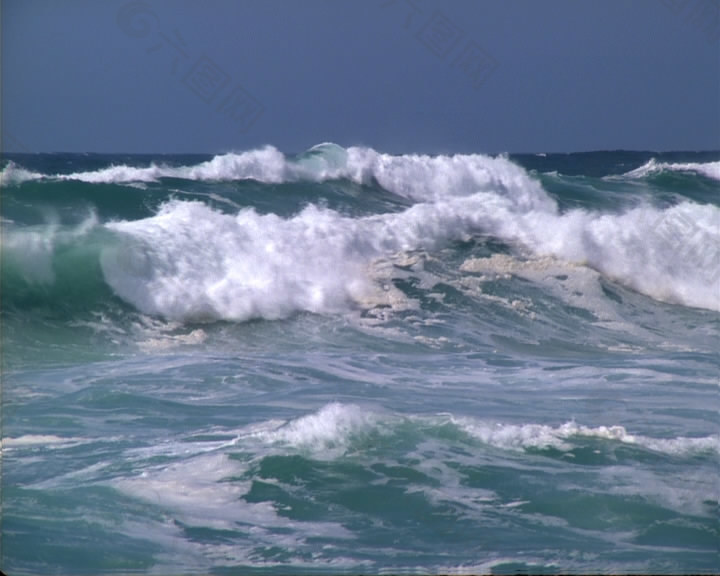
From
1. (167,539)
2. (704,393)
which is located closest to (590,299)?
(704,393)

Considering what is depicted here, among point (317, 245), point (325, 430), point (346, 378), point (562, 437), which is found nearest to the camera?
point (325, 430)

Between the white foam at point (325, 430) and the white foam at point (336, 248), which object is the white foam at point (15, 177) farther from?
the white foam at point (325, 430)

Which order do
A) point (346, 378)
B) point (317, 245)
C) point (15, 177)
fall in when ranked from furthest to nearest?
point (15, 177)
point (317, 245)
point (346, 378)

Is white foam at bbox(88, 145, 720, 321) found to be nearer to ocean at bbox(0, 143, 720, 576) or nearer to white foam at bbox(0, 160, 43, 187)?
ocean at bbox(0, 143, 720, 576)

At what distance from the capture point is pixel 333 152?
15.2m

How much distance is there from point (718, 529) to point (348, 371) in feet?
11.0

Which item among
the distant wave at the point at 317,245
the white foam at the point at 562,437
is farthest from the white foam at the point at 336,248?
the white foam at the point at 562,437

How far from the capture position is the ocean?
3971 millimetres

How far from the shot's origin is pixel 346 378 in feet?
21.9

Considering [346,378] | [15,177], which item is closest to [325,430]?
[346,378]

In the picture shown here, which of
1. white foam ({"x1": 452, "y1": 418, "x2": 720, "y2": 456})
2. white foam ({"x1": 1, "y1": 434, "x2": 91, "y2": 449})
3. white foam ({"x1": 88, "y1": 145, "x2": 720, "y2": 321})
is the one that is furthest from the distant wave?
white foam ({"x1": 452, "y1": 418, "x2": 720, "y2": 456})

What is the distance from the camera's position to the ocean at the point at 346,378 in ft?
13.0

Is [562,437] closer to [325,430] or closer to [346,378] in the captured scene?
[325,430]

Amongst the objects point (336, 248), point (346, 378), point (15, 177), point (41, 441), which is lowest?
point (41, 441)
